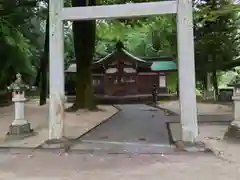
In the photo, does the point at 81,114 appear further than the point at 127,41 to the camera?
No

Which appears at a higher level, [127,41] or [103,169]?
[127,41]

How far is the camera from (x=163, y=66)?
127ft

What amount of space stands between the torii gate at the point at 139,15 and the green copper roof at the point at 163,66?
28.1m

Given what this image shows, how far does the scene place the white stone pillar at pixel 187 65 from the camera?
30.1 ft

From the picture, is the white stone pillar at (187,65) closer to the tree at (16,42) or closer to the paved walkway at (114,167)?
the paved walkway at (114,167)

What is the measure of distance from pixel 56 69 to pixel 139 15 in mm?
2554

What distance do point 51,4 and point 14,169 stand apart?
4.48 m

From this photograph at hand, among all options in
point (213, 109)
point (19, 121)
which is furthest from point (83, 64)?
point (19, 121)

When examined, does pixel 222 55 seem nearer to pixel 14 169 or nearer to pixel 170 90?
pixel 170 90

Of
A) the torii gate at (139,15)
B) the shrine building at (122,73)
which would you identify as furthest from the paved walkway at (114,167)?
the shrine building at (122,73)

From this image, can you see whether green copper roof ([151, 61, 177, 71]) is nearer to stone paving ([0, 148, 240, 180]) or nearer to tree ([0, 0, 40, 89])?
tree ([0, 0, 40, 89])

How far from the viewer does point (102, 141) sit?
10.4 metres

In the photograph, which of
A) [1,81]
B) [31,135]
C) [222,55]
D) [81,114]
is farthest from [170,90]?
[31,135]

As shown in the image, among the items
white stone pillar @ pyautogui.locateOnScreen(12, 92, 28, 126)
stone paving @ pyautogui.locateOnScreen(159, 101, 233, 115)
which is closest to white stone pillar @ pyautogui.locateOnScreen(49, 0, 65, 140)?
white stone pillar @ pyautogui.locateOnScreen(12, 92, 28, 126)
